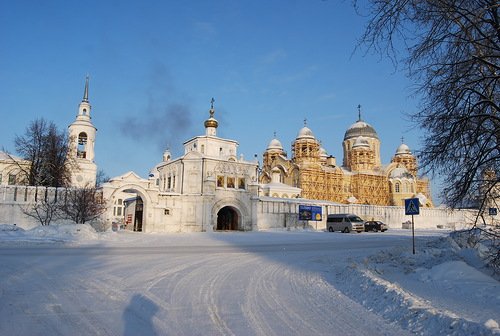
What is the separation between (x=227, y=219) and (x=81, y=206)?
656 inches

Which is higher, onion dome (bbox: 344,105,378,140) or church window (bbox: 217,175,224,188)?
onion dome (bbox: 344,105,378,140)

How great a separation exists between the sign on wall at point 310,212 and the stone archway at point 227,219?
25.5ft

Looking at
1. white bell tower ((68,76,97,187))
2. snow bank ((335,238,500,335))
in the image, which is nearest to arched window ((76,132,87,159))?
white bell tower ((68,76,97,187))

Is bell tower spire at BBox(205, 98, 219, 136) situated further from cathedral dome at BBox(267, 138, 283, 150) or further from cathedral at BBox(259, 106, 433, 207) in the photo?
cathedral dome at BBox(267, 138, 283, 150)

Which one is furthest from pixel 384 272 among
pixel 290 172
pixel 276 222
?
pixel 290 172

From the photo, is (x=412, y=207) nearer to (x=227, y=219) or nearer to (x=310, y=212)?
(x=227, y=219)

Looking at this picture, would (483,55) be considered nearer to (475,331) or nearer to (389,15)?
(389,15)

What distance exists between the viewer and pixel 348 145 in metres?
90.9

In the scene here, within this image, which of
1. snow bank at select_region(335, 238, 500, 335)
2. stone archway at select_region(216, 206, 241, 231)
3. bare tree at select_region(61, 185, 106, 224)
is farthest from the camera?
stone archway at select_region(216, 206, 241, 231)

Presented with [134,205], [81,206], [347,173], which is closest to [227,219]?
[134,205]

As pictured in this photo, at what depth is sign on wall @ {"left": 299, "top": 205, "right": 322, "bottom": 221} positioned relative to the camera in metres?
44.5

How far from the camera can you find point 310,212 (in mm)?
45094

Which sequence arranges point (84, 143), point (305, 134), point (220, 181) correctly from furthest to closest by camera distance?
point (305, 134), point (84, 143), point (220, 181)

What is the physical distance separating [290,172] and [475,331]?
224 ft
